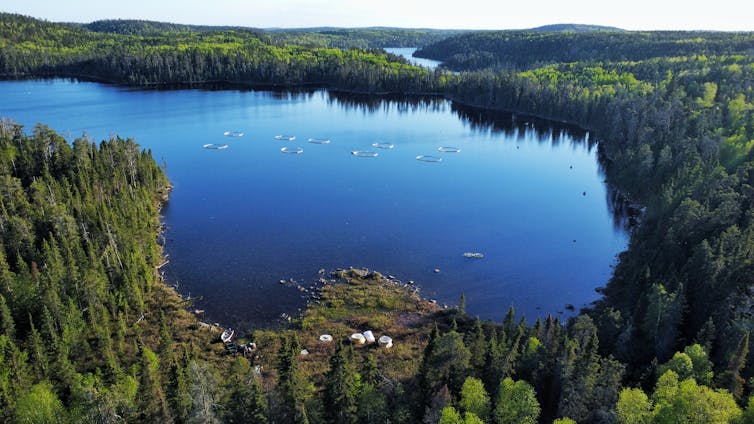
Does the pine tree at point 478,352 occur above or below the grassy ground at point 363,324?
above

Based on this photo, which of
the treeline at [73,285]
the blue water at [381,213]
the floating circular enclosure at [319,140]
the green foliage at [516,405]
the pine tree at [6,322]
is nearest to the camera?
the green foliage at [516,405]

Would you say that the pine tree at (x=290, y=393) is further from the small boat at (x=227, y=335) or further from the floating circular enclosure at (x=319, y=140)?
the floating circular enclosure at (x=319, y=140)

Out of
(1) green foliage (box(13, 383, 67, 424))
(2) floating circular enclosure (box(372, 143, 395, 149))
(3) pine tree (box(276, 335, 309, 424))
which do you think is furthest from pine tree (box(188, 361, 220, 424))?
(2) floating circular enclosure (box(372, 143, 395, 149))

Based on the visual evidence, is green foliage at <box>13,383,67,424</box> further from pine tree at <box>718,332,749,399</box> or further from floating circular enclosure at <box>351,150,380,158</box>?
floating circular enclosure at <box>351,150,380,158</box>

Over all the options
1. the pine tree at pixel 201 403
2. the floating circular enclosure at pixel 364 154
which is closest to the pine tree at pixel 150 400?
the pine tree at pixel 201 403

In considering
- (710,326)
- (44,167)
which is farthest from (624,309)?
(44,167)

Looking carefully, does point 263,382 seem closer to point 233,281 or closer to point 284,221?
point 233,281
